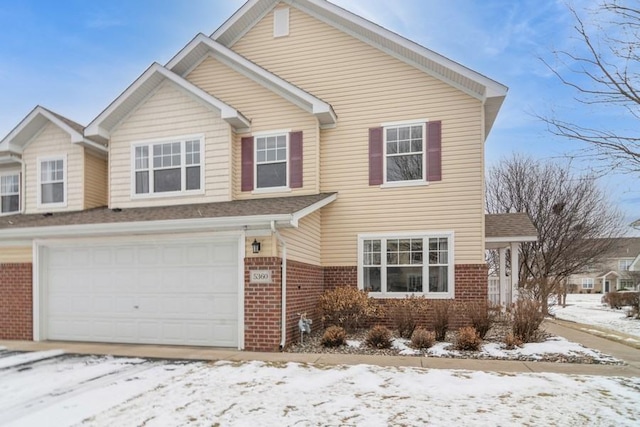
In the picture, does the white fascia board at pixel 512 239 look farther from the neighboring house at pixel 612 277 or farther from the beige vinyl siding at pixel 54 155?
the neighboring house at pixel 612 277

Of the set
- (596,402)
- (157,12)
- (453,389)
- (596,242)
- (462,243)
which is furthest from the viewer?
(596,242)

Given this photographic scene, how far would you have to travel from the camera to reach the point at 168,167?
1203 centimetres

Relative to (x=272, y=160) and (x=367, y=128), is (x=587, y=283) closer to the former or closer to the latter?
(x=367, y=128)

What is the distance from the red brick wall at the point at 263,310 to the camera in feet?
29.8

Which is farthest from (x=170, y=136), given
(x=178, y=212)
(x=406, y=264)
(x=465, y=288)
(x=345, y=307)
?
(x=465, y=288)

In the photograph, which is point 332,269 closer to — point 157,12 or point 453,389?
point 453,389

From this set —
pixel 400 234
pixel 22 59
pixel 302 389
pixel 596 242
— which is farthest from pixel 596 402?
pixel 22 59

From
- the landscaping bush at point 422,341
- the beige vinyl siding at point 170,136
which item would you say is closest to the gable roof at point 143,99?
the beige vinyl siding at point 170,136

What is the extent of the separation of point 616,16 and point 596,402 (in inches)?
216

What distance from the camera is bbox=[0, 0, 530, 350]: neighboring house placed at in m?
10.2

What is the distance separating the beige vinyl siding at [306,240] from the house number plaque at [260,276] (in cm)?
73

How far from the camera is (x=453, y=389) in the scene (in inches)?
247

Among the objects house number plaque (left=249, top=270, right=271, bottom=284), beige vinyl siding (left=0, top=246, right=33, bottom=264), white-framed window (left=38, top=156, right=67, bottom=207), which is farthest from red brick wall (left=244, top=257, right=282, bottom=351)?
white-framed window (left=38, top=156, right=67, bottom=207)

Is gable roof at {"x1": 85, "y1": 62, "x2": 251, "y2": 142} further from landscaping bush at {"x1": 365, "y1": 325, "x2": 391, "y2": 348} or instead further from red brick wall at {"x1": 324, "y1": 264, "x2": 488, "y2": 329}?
red brick wall at {"x1": 324, "y1": 264, "x2": 488, "y2": 329}
